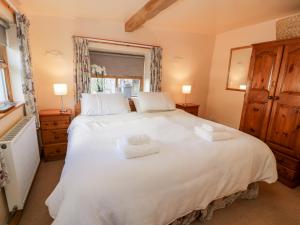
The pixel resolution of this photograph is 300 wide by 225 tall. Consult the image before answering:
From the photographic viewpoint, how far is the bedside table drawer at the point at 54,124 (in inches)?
97.4

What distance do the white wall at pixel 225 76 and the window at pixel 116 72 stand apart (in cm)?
177

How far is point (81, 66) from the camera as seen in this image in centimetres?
285

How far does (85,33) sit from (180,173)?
2774 mm

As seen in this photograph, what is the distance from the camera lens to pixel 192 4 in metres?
2.42

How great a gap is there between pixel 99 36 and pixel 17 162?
2.33 metres

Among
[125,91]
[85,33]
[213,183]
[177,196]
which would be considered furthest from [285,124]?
[85,33]

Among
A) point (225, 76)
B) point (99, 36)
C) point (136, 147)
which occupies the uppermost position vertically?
point (99, 36)

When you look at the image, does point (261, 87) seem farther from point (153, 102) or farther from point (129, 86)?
point (129, 86)

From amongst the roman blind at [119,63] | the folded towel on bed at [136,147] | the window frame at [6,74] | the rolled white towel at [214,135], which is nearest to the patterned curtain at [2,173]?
the folded towel on bed at [136,147]

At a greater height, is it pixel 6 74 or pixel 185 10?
pixel 185 10

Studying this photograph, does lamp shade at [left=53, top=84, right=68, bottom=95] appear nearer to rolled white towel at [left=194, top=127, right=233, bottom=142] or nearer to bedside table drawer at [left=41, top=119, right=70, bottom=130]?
bedside table drawer at [left=41, top=119, right=70, bottom=130]

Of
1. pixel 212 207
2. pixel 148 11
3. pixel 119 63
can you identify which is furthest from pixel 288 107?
pixel 119 63

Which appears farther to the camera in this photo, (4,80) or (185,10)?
(185,10)

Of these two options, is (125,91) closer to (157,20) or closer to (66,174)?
(157,20)
